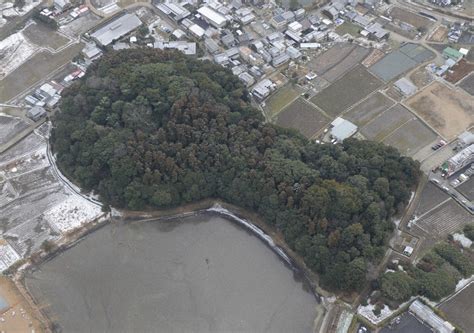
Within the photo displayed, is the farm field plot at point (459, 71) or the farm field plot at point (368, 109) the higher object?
the farm field plot at point (459, 71)

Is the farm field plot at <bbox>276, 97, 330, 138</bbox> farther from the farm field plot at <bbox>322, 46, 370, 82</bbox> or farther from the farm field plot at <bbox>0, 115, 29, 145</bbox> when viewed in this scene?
the farm field plot at <bbox>0, 115, 29, 145</bbox>

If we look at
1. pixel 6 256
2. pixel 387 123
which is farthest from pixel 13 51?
pixel 387 123

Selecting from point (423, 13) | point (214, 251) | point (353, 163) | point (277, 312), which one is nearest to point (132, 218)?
point (214, 251)

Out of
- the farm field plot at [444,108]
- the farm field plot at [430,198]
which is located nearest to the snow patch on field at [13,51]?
the farm field plot at [444,108]

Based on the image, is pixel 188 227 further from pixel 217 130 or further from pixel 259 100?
pixel 259 100

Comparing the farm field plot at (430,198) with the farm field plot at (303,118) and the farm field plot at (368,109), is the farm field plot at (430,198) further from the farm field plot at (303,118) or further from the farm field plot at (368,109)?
the farm field plot at (303,118)

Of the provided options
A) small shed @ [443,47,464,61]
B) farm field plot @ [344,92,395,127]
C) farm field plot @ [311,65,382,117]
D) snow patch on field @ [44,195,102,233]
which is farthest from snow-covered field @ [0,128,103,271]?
small shed @ [443,47,464,61]
